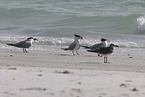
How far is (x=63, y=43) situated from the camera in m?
13.3

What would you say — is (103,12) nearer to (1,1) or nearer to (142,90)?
(1,1)

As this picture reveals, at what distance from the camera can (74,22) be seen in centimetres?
2238

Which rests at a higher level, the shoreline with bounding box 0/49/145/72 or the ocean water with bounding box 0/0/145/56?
the ocean water with bounding box 0/0/145/56

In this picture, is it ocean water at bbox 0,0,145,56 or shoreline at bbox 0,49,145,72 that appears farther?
ocean water at bbox 0,0,145,56

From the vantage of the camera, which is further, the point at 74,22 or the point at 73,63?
the point at 74,22

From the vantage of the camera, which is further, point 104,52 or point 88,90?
point 104,52

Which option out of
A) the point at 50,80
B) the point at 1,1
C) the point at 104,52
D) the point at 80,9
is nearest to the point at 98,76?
the point at 50,80

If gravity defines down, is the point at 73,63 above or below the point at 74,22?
below

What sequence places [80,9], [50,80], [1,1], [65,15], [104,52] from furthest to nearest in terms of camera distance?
[1,1] < [80,9] < [65,15] < [104,52] < [50,80]

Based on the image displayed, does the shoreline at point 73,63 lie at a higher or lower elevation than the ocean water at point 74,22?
lower

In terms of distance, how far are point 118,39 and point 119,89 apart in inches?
428

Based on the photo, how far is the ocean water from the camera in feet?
45.6

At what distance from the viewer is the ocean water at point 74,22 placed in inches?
547

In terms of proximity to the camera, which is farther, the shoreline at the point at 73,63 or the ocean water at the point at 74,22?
the ocean water at the point at 74,22
